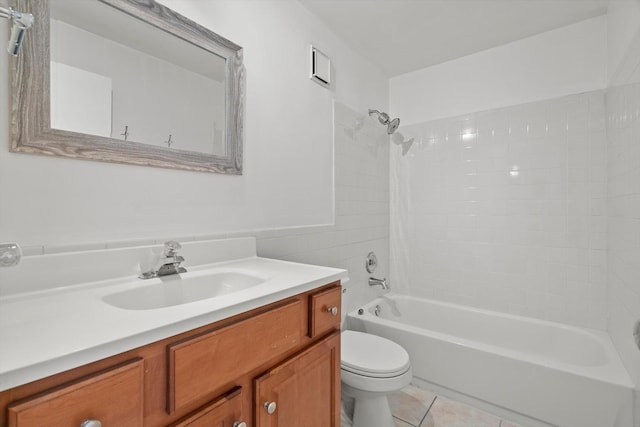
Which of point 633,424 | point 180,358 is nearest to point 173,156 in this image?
point 180,358

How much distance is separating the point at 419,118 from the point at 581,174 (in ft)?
4.06

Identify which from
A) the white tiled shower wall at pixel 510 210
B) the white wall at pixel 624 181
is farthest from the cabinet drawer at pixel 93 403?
the white tiled shower wall at pixel 510 210

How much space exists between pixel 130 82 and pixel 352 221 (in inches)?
61.9

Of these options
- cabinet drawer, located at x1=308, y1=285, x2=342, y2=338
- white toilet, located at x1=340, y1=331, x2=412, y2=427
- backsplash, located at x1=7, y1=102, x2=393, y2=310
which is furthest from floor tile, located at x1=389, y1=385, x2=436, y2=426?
cabinet drawer, located at x1=308, y1=285, x2=342, y2=338

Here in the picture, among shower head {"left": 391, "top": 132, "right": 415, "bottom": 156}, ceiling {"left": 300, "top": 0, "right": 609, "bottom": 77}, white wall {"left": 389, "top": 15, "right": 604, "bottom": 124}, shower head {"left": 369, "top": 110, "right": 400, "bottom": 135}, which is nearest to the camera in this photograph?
ceiling {"left": 300, "top": 0, "right": 609, "bottom": 77}

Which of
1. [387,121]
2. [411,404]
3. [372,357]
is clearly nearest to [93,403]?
[372,357]

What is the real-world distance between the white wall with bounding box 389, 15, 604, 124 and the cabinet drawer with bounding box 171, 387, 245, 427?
2.56m

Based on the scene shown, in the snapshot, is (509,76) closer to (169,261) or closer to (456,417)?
(456,417)

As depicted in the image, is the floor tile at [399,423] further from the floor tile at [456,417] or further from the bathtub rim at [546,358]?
the bathtub rim at [546,358]

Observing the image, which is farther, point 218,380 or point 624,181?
point 624,181

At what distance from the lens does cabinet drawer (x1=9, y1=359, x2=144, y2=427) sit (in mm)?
436

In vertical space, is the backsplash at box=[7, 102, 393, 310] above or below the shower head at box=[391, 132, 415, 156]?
below

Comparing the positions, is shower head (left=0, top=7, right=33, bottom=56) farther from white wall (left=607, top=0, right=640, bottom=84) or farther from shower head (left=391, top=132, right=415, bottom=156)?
shower head (left=391, top=132, right=415, bottom=156)

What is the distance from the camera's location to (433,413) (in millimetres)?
1738
